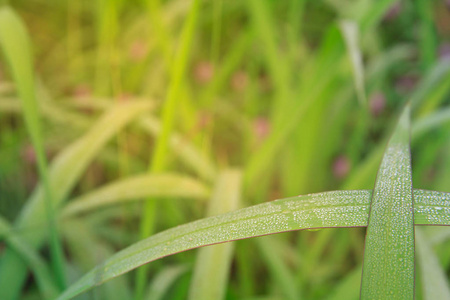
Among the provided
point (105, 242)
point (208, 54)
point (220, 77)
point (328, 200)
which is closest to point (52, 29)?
point (208, 54)

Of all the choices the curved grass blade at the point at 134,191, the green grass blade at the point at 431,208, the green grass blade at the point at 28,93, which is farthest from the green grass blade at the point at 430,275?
the green grass blade at the point at 28,93

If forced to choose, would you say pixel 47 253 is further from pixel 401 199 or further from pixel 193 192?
pixel 401 199

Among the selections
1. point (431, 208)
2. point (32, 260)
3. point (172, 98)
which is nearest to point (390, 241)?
point (431, 208)

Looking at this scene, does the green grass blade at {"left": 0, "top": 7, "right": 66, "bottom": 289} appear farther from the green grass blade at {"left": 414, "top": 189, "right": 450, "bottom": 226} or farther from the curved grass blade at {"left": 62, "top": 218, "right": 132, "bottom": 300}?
the green grass blade at {"left": 414, "top": 189, "right": 450, "bottom": 226}

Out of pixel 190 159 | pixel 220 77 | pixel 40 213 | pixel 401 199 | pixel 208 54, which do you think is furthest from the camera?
pixel 208 54

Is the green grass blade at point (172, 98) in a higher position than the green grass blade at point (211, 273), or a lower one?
higher

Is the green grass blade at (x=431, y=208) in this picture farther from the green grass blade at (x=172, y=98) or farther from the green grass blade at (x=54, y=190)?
the green grass blade at (x=54, y=190)
